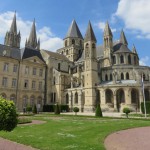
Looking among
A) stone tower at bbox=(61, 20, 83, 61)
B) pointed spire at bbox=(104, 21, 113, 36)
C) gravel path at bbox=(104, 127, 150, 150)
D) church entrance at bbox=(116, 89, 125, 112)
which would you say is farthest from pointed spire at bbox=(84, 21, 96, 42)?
gravel path at bbox=(104, 127, 150, 150)

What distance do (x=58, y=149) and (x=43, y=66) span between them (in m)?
45.3

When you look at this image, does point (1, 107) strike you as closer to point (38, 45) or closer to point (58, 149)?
point (58, 149)

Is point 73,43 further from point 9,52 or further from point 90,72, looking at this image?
point 9,52

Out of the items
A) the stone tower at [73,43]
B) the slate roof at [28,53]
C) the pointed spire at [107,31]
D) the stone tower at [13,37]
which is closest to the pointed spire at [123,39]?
the pointed spire at [107,31]

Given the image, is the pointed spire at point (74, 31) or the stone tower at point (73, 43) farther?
the pointed spire at point (74, 31)

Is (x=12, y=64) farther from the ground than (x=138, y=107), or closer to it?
farther from the ground

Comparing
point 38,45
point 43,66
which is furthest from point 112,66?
point 38,45

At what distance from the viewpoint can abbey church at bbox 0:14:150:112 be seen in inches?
1677

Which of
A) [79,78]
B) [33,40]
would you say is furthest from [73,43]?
[79,78]

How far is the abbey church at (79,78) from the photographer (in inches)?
1677

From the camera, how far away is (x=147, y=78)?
49.8 meters

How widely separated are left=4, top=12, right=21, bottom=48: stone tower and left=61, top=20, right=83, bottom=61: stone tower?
60.0 ft

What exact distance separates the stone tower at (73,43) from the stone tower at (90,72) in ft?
48.6

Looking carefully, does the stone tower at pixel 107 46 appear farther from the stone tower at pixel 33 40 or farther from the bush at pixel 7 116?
the bush at pixel 7 116
